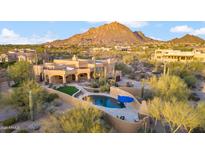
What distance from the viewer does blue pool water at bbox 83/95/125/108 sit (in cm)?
1373

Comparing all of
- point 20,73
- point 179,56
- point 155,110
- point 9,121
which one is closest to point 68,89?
point 20,73

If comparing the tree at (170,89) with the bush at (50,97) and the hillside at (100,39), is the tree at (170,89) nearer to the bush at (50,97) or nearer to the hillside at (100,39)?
the bush at (50,97)

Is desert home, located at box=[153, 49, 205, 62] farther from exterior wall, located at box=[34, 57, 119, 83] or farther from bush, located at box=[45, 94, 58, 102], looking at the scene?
bush, located at box=[45, 94, 58, 102]

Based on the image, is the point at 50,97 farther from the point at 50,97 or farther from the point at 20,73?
the point at 20,73

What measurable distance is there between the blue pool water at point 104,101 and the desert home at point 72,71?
4808mm

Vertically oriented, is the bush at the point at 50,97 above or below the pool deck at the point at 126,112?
above

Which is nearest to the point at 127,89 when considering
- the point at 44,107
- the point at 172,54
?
the point at 44,107

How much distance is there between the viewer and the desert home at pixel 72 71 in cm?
1900

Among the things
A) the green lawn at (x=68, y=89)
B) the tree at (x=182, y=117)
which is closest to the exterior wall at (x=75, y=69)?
→ the green lawn at (x=68, y=89)

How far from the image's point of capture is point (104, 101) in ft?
47.8
